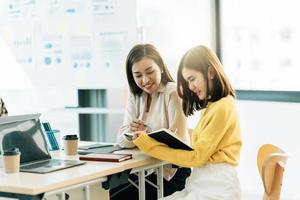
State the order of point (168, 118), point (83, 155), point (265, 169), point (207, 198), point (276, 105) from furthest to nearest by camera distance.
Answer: point (276, 105) → point (168, 118) → point (83, 155) → point (207, 198) → point (265, 169)

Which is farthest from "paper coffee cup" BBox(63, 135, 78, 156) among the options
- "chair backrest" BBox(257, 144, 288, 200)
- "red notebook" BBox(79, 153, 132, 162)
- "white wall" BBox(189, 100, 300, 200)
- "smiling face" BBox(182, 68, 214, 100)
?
"white wall" BBox(189, 100, 300, 200)

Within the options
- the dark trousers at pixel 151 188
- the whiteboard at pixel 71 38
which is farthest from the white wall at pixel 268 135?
the dark trousers at pixel 151 188

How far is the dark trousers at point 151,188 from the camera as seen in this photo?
3066 mm

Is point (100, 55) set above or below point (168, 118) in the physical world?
above

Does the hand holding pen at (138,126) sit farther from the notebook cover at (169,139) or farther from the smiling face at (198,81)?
the smiling face at (198,81)

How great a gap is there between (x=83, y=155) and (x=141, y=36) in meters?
1.39

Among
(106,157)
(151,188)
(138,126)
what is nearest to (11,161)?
(106,157)

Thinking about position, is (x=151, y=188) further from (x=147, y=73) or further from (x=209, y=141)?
(x=209, y=141)

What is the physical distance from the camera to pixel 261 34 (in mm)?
3955

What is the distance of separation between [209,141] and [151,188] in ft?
2.71

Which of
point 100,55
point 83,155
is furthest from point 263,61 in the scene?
point 83,155

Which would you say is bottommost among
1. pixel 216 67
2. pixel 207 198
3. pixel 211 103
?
pixel 207 198

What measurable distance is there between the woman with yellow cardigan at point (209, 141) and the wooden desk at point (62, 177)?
4.6 inches

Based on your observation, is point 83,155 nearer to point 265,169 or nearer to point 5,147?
point 5,147
